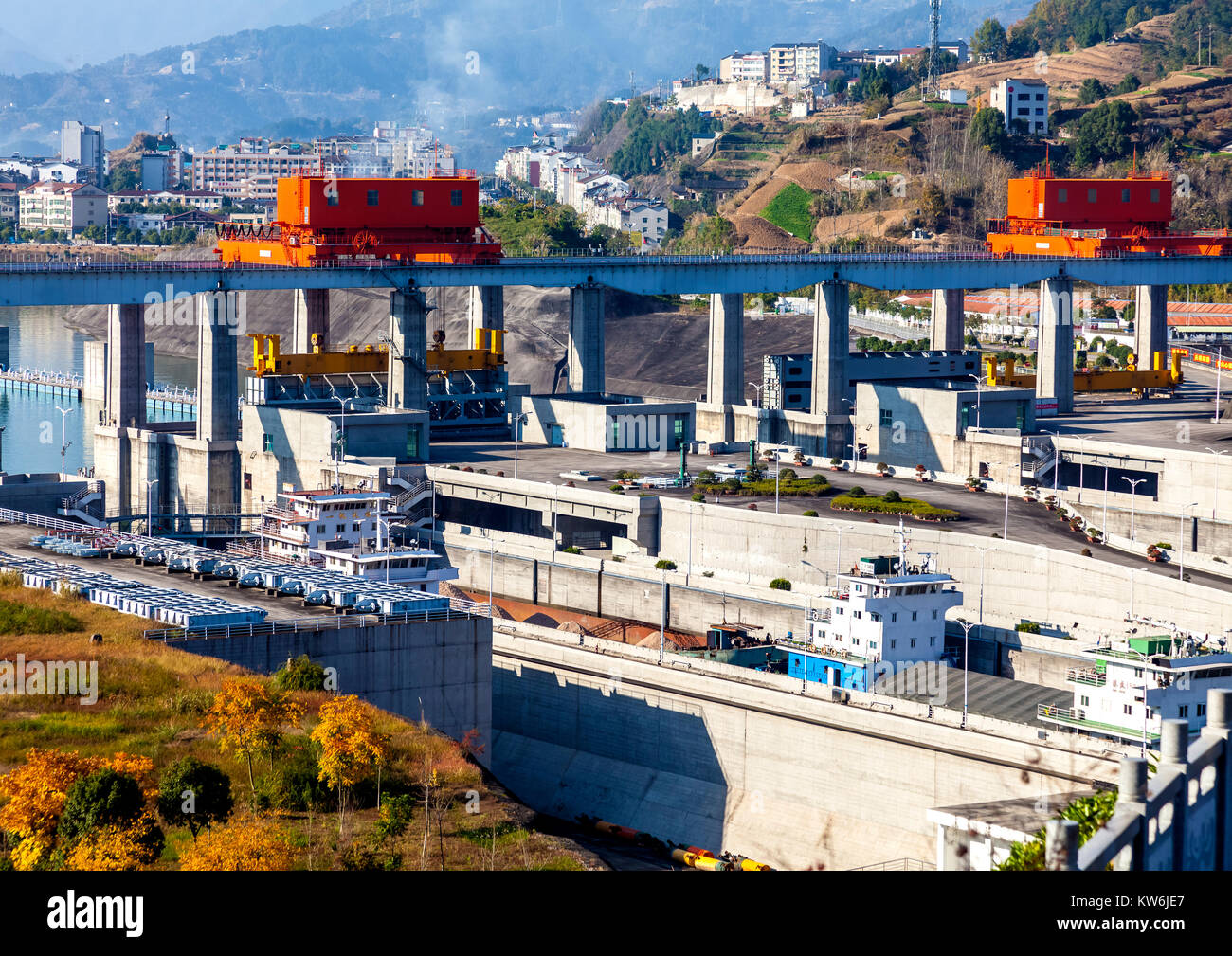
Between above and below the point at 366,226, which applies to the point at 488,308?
below

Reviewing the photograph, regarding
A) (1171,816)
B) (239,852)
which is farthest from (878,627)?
(1171,816)

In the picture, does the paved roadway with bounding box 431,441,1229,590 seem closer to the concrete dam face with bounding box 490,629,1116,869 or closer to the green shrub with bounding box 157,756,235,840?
the concrete dam face with bounding box 490,629,1116,869

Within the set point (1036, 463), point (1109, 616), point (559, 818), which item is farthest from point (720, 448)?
point (559, 818)

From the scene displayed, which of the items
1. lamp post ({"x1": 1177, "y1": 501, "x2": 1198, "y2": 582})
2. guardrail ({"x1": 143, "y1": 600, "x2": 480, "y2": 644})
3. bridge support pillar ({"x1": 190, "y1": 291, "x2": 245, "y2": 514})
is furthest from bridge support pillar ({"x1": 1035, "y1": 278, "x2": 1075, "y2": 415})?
guardrail ({"x1": 143, "y1": 600, "x2": 480, "y2": 644})

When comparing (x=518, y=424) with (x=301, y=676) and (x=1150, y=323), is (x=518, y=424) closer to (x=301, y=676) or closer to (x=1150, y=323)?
(x=1150, y=323)

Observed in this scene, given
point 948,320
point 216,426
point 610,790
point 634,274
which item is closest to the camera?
point 610,790

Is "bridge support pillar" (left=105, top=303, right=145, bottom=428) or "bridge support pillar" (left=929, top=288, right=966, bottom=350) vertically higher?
"bridge support pillar" (left=929, top=288, right=966, bottom=350)

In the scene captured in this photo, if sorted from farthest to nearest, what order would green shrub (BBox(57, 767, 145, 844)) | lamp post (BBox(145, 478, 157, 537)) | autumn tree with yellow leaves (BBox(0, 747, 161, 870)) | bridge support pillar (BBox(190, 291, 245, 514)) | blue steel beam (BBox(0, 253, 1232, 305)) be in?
bridge support pillar (BBox(190, 291, 245, 514)) < blue steel beam (BBox(0, 253, 1232, 305)) < lamp post (BBox(145, 478, 157, 537)) < green shrub (BBox(57, 767, 145, 844)) < autumn tree with yellow leaves (BBox(0, 747, 161, 870))

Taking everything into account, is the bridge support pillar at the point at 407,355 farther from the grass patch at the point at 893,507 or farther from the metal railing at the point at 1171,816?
the metal railing at the point at 1171,816
